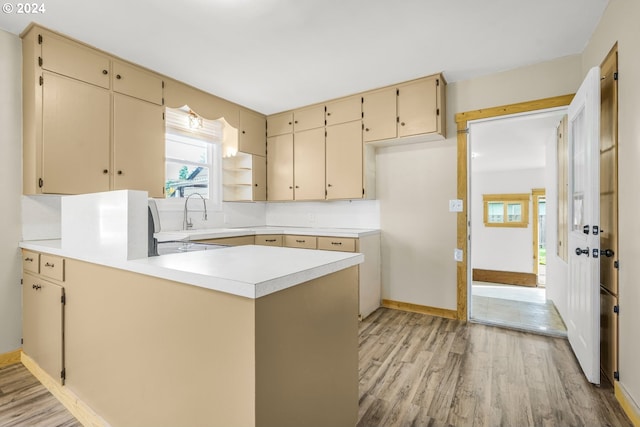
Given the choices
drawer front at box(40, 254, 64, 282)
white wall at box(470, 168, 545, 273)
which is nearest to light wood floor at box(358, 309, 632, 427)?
drawer front at box(40, 254, 64, 282)

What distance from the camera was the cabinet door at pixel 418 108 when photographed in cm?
301

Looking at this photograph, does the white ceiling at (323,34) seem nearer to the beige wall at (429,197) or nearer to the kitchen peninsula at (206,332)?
the beige wall at (429,197)

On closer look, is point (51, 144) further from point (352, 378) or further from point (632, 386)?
point (632, 386)

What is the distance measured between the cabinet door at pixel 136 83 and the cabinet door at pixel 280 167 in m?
1.54

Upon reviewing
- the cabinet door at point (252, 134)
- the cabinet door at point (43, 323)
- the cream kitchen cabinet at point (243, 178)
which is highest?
the cabinet door at point (252, 134)

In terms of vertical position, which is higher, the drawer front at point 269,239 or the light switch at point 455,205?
the light switch at point 455,205

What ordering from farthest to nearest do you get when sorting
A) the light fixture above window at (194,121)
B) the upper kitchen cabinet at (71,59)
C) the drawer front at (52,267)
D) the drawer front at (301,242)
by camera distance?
1. the light fixture above window at (194,121)
2. the drawer front at (301,242)
3. the upper kitchen cabinet at (71,59)
4. the drawer front at (52,267)

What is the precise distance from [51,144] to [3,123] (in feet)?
1.37

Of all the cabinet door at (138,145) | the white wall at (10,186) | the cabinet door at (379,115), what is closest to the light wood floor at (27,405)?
the white wall at (10,186)

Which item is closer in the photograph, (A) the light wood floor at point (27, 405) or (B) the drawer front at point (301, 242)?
(A) the light wood floor at point (27, 405)

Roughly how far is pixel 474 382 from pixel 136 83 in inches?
142

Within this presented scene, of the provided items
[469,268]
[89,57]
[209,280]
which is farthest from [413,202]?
[89,57]

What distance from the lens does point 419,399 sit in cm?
183

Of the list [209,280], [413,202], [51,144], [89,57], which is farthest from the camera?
[413,202]
